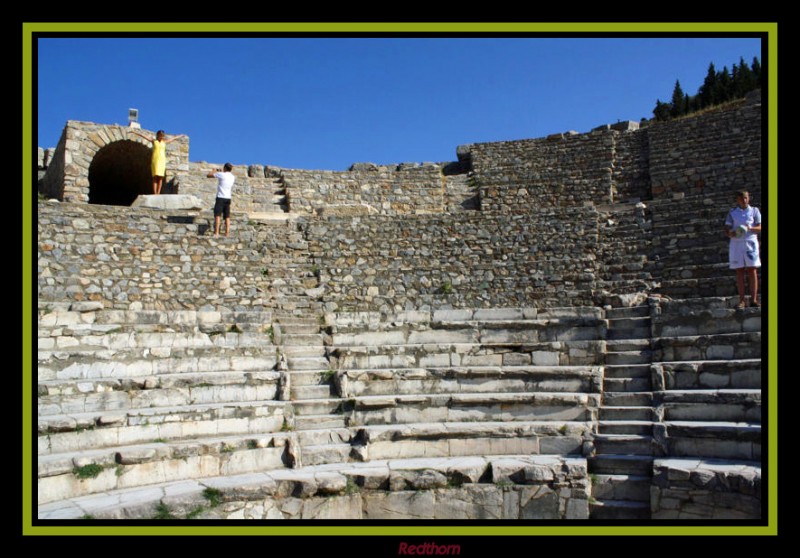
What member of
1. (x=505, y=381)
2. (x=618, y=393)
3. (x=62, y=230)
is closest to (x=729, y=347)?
(x=618, y=393)

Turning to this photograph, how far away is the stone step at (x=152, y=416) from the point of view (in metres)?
7.58

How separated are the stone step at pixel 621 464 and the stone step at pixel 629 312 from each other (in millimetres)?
2788

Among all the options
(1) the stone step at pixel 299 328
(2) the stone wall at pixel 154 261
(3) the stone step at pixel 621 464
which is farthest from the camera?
(2) the stone wall at pixel 154 261

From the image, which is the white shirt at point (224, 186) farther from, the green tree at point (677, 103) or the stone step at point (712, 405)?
the green tree at point (677, 103)

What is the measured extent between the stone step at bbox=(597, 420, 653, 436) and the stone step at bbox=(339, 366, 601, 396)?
85 centimetres

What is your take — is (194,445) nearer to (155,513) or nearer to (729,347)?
(155,513)

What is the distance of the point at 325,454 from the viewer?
8344 mm

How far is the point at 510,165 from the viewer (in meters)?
18.0

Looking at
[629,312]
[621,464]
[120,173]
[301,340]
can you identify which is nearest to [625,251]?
[629,312]

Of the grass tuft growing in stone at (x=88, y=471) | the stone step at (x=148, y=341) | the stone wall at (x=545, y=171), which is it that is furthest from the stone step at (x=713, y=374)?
the stone wall at (x=545, y=171)

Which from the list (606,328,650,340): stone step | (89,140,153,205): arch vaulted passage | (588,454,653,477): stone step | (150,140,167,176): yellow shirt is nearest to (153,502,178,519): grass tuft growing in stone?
(588,454,653,477): stone step

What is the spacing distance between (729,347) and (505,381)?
8.93 feet

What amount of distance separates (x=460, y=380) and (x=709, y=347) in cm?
308

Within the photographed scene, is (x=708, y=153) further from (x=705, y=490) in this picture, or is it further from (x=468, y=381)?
(x=705, y=490)
